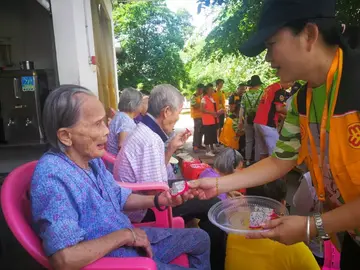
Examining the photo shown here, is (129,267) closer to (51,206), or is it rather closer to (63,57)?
(51,206)

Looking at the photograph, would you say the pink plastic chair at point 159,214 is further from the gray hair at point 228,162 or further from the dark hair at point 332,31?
the dark hair at point 332,31

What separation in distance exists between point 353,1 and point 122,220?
12.2 feet

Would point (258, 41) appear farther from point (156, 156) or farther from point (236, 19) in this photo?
point (236, 19)

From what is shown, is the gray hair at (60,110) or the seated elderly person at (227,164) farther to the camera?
the seated elderly person at (227,164)

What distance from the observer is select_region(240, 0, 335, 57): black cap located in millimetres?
1091

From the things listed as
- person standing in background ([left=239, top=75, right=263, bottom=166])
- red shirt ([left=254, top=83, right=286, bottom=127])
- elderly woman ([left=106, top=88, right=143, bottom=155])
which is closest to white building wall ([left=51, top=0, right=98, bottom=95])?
elderly woman ([left=106, top=88, right=143, bottom=155])

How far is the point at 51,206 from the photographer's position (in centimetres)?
128

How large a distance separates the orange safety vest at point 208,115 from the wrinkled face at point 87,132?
653 centimetres

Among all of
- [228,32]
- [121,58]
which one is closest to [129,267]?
[228,32]

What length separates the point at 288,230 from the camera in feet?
3.85

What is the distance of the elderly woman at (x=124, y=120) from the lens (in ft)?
12.0

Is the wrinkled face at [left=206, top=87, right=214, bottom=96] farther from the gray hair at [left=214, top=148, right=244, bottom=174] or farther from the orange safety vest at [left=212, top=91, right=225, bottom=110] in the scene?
the gray hair at [left=214, top=148, right=244, bottom=174]

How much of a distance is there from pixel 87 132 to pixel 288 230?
1.05 meters

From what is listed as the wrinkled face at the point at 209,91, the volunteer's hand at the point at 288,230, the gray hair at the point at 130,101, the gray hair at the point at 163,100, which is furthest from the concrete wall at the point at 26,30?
the wrinkled face at the point at 209,91
